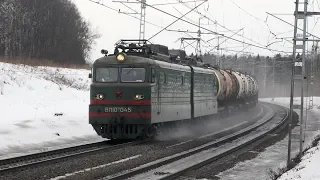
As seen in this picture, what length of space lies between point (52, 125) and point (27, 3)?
53.0 m

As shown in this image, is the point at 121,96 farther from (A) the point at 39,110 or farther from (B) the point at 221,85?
(B) the point at 221,85

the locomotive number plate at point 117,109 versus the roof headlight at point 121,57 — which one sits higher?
the roof headlight at point 121,57

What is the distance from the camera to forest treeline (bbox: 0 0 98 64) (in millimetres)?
64250

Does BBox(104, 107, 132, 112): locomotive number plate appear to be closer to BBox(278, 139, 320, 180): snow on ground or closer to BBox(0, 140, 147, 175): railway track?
BBox(0, 140, 147, 175): railway track

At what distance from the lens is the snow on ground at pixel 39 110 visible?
56.3ft

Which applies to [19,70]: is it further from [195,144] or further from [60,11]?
[60,11]

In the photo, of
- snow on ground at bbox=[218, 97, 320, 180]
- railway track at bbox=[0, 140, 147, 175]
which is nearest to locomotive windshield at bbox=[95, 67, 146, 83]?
railway track at bbox=[0, 140, 147, 175]

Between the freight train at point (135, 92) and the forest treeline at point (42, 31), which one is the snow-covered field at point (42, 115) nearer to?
the freight train at point (135, 92)

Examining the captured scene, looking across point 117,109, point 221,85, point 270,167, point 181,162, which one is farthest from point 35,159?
point 221,85

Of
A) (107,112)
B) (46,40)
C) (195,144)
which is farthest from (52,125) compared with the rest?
(46,40)

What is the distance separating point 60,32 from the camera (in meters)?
74.2

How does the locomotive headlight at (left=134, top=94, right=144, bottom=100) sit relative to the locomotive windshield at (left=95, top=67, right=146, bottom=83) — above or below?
below

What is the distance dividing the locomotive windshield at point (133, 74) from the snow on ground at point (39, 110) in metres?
3.52

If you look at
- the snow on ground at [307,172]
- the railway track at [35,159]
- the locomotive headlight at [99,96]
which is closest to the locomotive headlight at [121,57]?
the locomotive headlight at [99,96]
